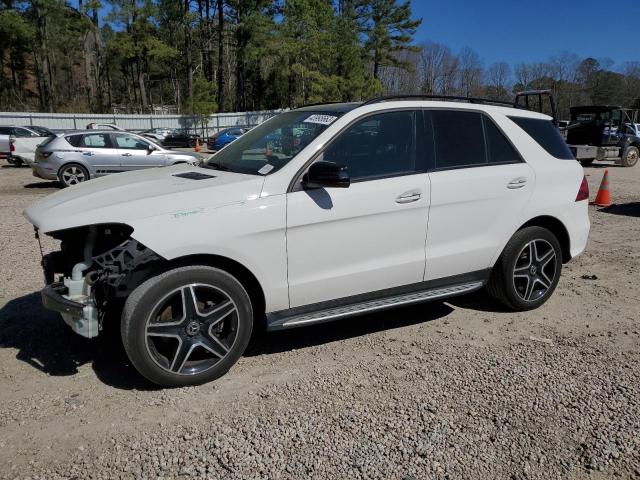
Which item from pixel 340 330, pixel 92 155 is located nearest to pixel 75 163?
pixel 92 155

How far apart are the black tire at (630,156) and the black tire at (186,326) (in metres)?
21.6

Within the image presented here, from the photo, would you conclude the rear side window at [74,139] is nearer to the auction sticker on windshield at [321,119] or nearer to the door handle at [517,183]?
the auction sticker on windshield at [321,119]

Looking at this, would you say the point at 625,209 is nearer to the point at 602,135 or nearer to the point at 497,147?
the point at 497,147

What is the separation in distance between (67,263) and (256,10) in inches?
1873

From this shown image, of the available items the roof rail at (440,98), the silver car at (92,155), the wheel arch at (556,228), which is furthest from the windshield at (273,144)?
the silver car at (92,155)

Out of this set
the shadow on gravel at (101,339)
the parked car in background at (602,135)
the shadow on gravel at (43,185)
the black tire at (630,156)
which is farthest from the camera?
the black tire at (630,156)

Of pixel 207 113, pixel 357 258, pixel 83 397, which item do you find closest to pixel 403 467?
pixel 357 258

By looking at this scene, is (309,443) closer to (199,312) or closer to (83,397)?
(199,312)

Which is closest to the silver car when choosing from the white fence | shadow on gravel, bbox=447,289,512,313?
shadow on gravel, bbox=447,289,512,313

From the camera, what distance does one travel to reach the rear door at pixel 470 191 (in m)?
4.15

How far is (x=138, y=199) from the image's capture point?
11.0 ft

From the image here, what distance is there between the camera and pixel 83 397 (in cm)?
336

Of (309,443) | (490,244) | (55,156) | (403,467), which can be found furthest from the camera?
(55,156)

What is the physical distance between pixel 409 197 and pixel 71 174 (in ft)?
38.5
